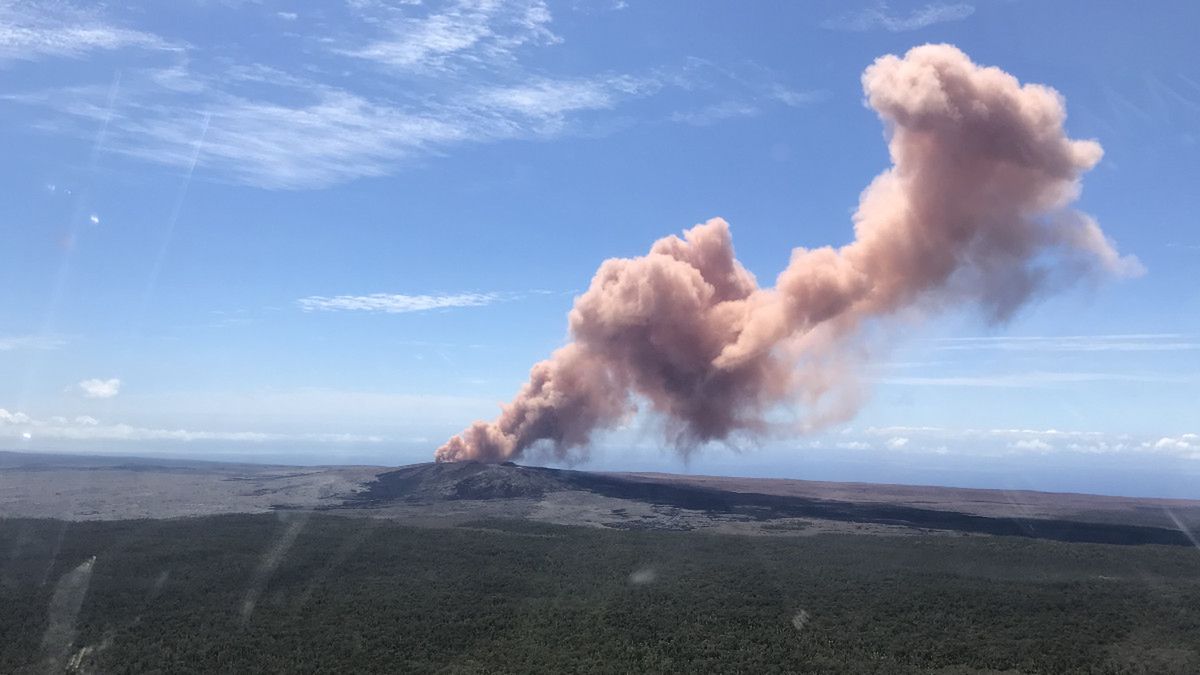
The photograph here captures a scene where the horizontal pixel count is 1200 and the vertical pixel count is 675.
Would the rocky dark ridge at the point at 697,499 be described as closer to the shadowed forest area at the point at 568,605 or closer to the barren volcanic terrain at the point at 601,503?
the barren volcanic terrain at the point at 601,503

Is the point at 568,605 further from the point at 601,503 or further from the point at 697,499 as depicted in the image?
the point at 697,499

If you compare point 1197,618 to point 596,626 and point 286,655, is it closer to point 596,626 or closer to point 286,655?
point 596,626

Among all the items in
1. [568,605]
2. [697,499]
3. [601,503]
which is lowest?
[568,605]

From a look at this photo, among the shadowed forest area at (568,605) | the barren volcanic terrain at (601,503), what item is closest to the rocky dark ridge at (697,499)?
the barren volcanic terrain at (601,503)

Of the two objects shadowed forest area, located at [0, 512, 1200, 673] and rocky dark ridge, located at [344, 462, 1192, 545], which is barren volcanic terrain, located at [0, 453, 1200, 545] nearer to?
rocky dark ridge, located at [344, 462, 1192, 545]

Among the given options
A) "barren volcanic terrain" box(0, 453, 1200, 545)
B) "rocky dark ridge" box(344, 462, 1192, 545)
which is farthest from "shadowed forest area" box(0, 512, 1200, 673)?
"barren volcanic terrain" box(0, 453, 1200, 545)

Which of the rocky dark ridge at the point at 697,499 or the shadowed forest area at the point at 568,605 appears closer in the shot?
the shadowed forest area at the point at 568,605

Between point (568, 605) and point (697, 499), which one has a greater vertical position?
point (697, 499)

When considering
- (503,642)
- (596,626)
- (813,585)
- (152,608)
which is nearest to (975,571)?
(813,585)

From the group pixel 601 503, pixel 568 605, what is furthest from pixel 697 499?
pixel 568 605
